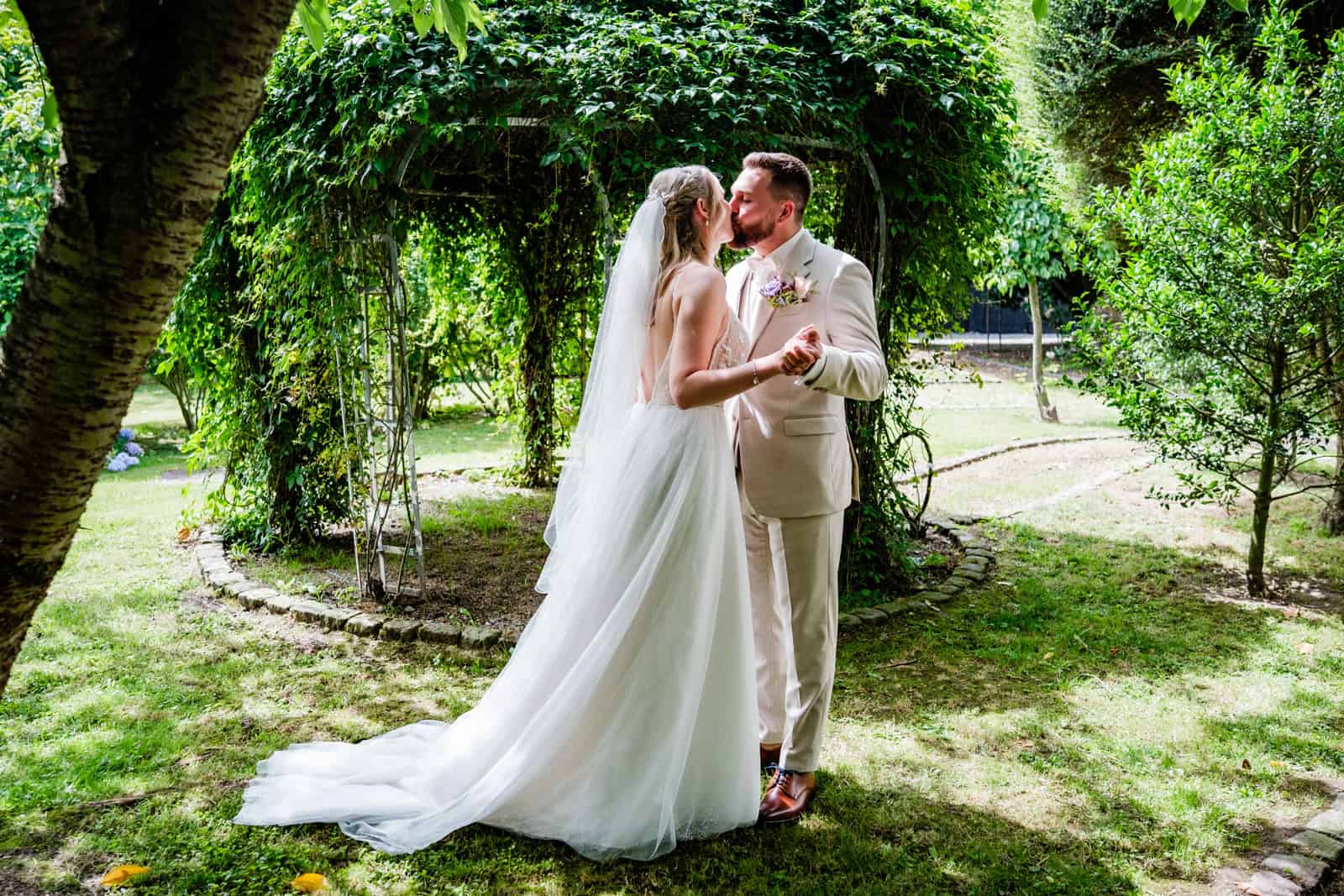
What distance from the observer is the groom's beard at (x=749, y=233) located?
367cm

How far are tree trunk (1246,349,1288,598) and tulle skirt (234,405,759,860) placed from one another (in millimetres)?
4365

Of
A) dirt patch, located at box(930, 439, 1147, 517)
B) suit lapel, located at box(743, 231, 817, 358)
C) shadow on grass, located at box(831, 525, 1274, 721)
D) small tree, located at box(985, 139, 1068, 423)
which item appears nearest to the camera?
suit lapel, located at box(743, 231, 817, 358)

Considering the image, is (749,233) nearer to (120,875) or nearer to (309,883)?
(309,883)

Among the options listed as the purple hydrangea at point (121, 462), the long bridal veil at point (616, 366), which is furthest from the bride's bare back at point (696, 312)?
the purple hydrangea at point (121, 462)

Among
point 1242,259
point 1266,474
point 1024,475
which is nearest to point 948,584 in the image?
point 1266,474

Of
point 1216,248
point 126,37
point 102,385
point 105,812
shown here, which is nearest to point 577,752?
point 105,812

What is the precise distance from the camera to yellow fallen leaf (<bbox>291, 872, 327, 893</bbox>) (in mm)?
2969

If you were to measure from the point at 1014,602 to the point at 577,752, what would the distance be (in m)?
3.74

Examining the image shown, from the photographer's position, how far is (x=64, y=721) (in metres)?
4.22

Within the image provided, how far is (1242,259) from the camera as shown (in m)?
5.92

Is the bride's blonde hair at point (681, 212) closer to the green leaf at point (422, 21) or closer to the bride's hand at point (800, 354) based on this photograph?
the bride's hand at point (800, 354)

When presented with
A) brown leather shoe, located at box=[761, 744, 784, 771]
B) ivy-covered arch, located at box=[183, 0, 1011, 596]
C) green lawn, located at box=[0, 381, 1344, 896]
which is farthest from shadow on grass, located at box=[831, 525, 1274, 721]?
ivy-covered arch, located at box=[183, 0, 1011, 596]

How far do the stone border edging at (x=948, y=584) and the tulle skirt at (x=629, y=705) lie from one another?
2.34 metres

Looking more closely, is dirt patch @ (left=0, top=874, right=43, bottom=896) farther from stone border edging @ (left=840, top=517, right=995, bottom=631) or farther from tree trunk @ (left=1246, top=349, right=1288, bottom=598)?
tree trunk @ (left=1246, top=349, right=1288, bottom=598)
